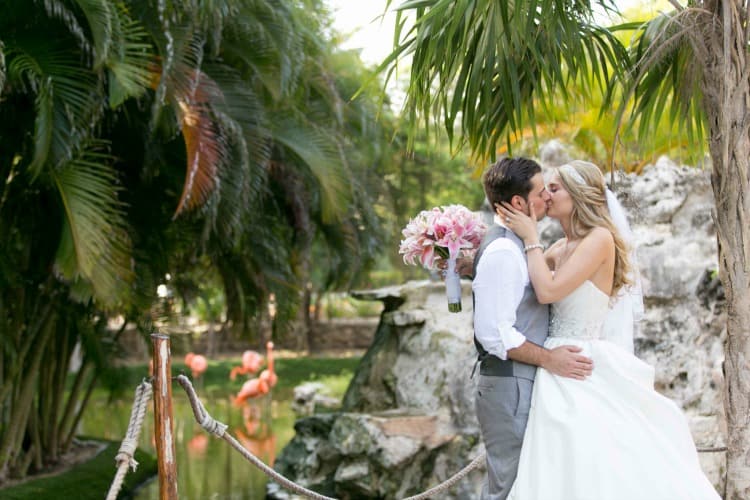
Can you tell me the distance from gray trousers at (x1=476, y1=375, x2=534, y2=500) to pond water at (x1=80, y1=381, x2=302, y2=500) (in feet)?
22.3

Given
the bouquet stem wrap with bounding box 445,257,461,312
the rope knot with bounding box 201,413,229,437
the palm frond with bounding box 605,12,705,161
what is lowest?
the rope knot with bounding box 201,413,229,437

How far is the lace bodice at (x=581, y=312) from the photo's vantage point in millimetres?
3959

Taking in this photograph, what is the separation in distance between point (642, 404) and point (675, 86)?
7.41ft

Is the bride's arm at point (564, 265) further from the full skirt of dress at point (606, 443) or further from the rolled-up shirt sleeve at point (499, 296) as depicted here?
the full skirt of dress at point (606, 443)

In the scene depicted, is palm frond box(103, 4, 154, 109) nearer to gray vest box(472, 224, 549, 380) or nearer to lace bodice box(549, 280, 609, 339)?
gray vest box(472, 224, 549, 380)

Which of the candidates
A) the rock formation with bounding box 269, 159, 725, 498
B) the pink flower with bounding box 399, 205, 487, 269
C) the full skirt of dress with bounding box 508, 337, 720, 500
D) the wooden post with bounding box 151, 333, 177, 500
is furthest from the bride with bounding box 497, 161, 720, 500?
the rock formation with bounding box 269, 159, 725, 498

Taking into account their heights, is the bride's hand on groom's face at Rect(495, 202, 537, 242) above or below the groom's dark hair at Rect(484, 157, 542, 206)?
below

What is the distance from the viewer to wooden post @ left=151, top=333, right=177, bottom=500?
4.37 m

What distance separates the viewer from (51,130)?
6941 millimetres

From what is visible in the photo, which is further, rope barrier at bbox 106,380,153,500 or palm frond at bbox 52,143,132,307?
palm frond at bbox 52,143,132,307

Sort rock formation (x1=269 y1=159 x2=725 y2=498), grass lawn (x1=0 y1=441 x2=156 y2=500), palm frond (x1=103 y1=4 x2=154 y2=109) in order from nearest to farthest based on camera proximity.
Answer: palm frond (x1=103 y1=4 x2=154 y2=109) < rock formation (x1=269 y1=159 x2=725 y2=498) < grass lawn (x1=0 y1=441 x2=156 y2=500)

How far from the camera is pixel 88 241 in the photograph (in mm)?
7133

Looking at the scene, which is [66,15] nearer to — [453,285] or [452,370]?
[453,285]

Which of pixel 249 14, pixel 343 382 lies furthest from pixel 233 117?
pixel 343 382
